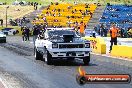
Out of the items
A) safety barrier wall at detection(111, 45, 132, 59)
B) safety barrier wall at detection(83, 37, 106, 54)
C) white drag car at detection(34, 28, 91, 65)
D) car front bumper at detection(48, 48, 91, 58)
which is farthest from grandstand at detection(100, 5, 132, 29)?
car front bumper at detection(48, 48, 91, 58)

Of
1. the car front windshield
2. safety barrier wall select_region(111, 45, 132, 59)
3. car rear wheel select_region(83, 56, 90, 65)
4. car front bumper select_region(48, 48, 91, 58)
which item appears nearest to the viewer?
car front bumper select_region(48, 48, 91, 58)

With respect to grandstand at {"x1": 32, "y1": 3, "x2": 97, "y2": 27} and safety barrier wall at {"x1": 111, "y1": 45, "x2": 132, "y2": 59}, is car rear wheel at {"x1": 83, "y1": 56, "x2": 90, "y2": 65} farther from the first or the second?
grandstand at {"x1": 32, "y1": 3, "x2": 97, "y2": 27}

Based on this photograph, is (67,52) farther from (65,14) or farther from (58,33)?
(65,14)

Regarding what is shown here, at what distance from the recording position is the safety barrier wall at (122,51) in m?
22.9

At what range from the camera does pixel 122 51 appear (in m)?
23.9

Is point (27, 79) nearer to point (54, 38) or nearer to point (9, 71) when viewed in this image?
point (9, 71)

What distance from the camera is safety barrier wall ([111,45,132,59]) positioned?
22.9 meters

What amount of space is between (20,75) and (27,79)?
146 centimetres

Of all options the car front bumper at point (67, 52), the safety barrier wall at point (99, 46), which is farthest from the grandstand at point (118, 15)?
the car front bumper at point (67, 52)

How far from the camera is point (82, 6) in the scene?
83.5m

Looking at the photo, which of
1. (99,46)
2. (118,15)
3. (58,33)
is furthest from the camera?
(118,15)

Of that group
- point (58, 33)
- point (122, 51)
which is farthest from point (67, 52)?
point (122, 51)

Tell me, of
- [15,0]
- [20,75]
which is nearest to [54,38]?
[20,75]

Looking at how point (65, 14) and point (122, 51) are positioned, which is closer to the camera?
point (122, 51)
